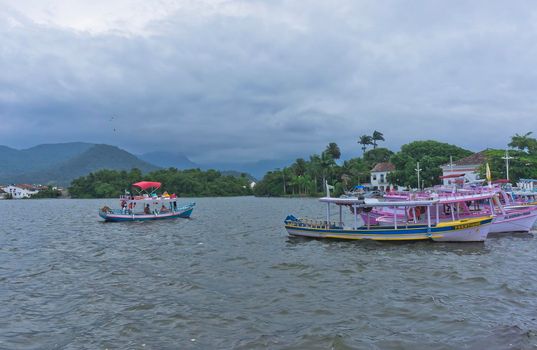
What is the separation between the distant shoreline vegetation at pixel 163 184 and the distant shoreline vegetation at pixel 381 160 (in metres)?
24.8

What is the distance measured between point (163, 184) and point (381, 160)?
90.4 meters

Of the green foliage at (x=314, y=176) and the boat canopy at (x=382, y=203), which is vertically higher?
the green foliage at (x=314, y=176)

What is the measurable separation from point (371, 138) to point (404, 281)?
133 meters

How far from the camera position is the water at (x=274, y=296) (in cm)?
1155

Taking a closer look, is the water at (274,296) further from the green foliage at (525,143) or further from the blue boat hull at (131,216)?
the green foliage at (525,143)

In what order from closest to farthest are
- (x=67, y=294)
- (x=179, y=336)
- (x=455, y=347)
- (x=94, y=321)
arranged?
(x=455, y=347) < (x=179, y=336) < (x=94, y=321) < (x=67, y=294)

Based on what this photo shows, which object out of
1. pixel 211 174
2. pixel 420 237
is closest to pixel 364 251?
pixel 420 237

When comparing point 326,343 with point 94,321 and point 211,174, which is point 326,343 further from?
point 211,174

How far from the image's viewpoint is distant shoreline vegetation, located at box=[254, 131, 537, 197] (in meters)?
62.4

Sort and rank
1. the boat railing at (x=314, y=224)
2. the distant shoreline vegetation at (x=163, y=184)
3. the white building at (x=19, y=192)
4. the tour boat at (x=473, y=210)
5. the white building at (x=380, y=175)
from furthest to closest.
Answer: the white building at (x=19, y=192), the distant shoreline vegetation at (x=163, y=184), the white building at (x=380, y=175), the boat railing at (x=314, y=224), the tour boat at (x=473, y=210)

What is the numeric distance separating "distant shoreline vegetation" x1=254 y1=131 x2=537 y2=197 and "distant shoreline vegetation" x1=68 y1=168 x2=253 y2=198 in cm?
2476

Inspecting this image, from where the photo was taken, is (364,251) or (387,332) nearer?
(387,332)

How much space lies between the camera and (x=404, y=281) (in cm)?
1780

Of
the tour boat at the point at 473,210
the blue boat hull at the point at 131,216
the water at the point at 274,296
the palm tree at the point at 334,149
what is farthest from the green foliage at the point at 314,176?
the water at the point at 274,296
